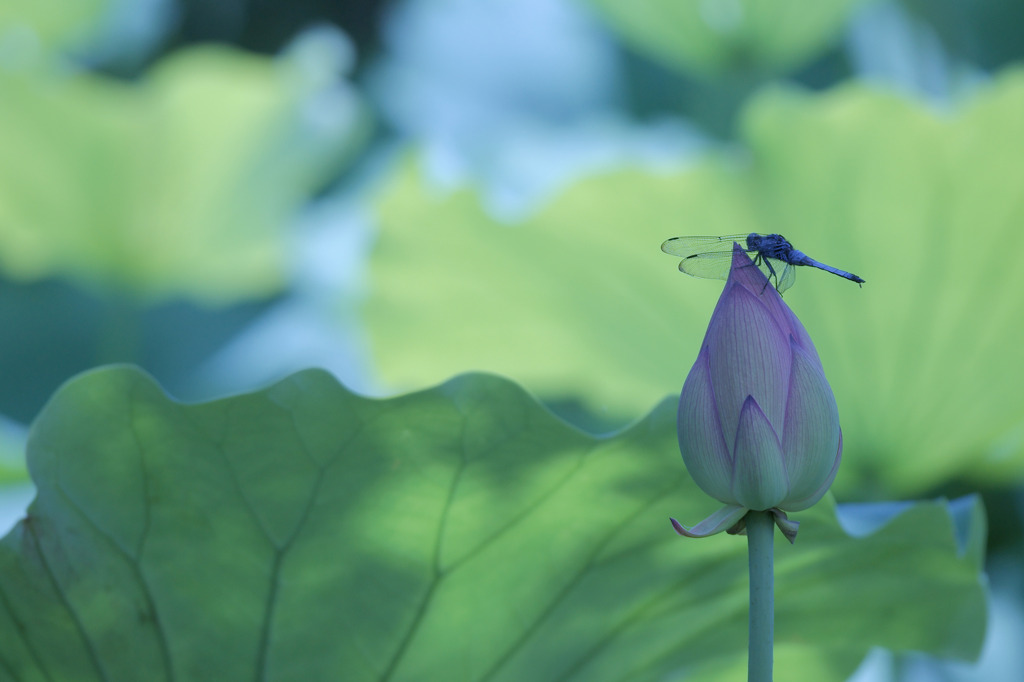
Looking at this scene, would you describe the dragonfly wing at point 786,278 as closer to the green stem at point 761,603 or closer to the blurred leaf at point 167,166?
the green stem at point 761,603

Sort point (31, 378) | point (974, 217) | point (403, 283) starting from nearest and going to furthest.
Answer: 1. point (974, 217)
2. point (403, 283)
3. point (31, 378)

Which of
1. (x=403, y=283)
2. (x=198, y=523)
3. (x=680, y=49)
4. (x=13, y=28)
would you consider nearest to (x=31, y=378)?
(x=13, y=28)

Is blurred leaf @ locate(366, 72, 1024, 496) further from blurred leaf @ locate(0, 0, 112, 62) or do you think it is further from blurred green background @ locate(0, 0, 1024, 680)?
blurred leaf @ locate(0, 0, 112, 62)

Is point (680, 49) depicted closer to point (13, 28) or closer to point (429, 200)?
point (429, 200)

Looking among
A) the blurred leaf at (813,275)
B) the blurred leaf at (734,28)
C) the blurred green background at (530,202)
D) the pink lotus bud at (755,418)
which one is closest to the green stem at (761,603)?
the pink lotus bud at (755,418)

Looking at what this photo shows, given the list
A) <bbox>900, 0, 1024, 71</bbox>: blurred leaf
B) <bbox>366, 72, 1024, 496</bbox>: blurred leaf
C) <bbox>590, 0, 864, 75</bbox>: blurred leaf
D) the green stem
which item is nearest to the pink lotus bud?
the green stem
